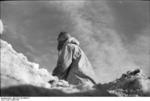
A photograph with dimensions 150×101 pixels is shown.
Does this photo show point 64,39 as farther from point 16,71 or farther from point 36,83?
point 16,71

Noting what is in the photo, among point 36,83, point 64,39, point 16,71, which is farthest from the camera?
point 64,39

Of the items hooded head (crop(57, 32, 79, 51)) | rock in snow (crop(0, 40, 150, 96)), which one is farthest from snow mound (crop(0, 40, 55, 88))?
hooded head (crop(57, 32, 79, 51))

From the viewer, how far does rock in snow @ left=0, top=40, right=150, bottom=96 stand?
7.83 m

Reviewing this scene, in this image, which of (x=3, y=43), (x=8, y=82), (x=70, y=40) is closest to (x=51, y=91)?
(x=8, y=82)

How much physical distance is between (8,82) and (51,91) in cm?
124

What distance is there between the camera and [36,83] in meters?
8.62

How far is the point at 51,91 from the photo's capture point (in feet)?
26.3

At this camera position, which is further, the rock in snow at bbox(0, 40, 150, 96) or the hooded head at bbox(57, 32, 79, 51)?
the hooded head at bbox(57, 32, 79, 51)

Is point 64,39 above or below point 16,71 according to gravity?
above

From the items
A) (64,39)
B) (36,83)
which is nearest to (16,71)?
(36,83)

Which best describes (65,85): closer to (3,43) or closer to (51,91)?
(51,91)

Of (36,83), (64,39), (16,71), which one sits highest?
(64,39)

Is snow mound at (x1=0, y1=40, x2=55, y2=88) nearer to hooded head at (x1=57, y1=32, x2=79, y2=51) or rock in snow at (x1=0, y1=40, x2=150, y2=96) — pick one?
rock in snow at (x1=0, y1=40, x2=150, y2=96)

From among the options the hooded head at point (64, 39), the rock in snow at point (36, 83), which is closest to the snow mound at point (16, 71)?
the rock in snow at point (36, 83)
